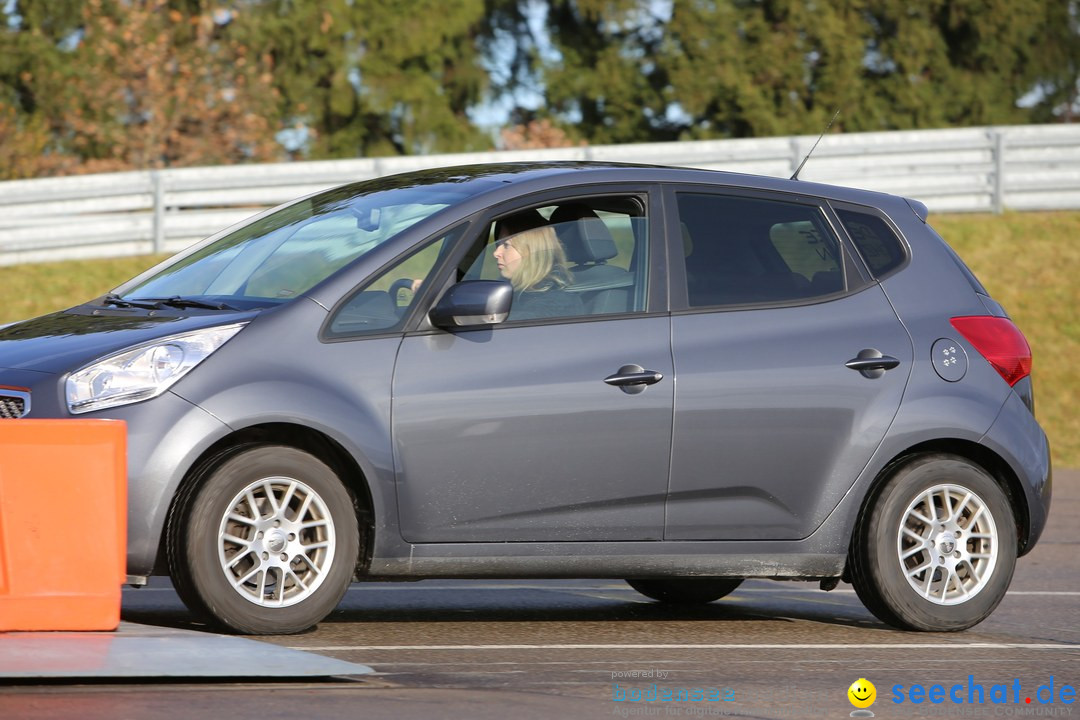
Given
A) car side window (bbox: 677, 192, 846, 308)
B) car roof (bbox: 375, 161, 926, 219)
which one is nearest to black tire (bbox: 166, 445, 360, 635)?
car roof (bbox: 375, 161, 926, 219)

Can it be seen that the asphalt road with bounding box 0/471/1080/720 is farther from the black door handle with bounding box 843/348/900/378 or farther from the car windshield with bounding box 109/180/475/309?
the car windshield with bounding box 109/180/475/309

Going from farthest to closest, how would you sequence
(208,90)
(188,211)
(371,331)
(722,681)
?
(208,90) → (188,211) → (371,331) → (722,681)

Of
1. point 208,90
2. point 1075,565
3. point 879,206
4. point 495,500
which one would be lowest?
point 1075,565

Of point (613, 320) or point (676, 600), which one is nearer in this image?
point (613, 320)

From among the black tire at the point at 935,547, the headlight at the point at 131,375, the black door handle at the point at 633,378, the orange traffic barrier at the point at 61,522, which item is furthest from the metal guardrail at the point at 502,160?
the orange traffic barrier at the point at 61,522

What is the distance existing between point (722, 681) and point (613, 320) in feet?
5.23

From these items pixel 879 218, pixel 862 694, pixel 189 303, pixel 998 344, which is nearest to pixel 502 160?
pixel 879 218

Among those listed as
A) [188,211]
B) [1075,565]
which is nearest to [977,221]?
[188,211]

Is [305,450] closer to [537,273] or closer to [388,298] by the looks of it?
[388,298]

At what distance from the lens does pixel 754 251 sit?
733 cm

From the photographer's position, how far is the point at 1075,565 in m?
9.91

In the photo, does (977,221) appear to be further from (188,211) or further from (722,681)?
(722,681)

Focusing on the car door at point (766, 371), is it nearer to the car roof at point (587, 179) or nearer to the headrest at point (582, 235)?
the car roof at point (587, 179)

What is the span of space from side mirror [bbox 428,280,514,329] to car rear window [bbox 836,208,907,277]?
178cm
